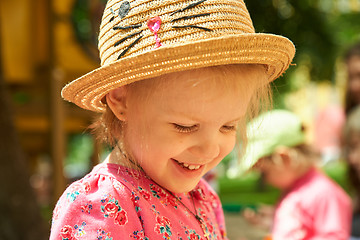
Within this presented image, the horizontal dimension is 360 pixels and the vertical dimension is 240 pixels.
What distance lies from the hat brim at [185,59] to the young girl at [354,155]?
3033 mm

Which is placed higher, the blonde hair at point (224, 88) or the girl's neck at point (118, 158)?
the blonde hair at point (224, 88)

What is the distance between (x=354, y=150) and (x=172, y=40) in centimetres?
347

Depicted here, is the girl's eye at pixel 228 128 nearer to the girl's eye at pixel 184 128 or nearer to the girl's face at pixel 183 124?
the girl's face at pixel 183 124

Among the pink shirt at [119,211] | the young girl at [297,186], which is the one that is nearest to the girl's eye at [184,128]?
the pink shirt at [119,211]

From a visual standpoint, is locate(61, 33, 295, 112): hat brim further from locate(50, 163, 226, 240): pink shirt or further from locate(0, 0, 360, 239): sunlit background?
locate(0, 0, 360, 239): sunlit background

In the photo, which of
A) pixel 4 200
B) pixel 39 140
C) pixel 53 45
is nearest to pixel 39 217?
pixel 4 200

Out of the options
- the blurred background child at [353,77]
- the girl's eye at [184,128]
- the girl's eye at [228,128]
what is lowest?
the blurred background child at [353,77]

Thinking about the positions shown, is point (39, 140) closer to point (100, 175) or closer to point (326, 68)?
point (326, 68)

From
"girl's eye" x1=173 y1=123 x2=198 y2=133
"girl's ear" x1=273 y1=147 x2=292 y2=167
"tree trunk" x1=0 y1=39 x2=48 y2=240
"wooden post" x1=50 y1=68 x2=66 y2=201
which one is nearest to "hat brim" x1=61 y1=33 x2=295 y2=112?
"girl's eye" x1=173 y1=123 x2=198 y2=133

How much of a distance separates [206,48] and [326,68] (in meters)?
8.97

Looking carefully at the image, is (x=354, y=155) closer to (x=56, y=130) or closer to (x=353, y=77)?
(x=353, y=77)

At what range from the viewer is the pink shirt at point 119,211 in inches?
48.7

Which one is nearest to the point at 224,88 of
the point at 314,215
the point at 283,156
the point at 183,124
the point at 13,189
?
the point at 183,124

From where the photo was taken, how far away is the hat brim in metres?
1.21
